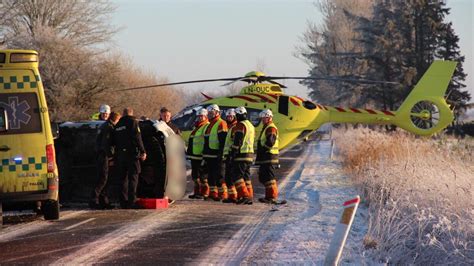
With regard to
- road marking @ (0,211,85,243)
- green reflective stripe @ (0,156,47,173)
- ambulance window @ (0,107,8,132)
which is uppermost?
ambulance window @ (0,107,8,132)

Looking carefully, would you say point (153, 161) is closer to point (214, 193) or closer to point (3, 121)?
point (214, 193)

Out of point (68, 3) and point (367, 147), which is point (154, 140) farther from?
point (68, 3)

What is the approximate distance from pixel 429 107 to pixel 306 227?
55.8 ft

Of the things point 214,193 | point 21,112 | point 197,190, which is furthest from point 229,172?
point 21,112

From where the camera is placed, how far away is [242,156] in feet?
44.6

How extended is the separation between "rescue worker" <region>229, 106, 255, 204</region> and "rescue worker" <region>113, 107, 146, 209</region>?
2.06m

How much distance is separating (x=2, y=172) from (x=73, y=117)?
1196 inches

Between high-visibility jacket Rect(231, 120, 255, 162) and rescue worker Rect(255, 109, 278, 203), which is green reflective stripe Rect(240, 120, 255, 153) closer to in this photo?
high-visibility jacket Rect(231, 120, 255, 162)

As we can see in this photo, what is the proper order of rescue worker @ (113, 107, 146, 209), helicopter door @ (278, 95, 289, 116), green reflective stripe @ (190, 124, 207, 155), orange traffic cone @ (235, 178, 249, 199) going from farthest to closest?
helicopter door @ (278, 95, 289, 116)
green reflective stripe @ (190, 124, 207, 155)
orange traffic cone @ (235, 178, 249, 199)
rescue worker @ (113, 107, 146, 209)

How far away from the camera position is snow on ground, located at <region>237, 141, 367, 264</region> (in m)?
8.25

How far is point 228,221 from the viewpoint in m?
11.3

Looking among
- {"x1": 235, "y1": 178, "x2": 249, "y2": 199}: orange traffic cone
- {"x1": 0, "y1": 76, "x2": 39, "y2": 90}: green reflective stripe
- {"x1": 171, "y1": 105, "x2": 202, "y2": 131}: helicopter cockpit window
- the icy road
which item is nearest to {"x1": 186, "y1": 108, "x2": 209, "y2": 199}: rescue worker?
the icy road

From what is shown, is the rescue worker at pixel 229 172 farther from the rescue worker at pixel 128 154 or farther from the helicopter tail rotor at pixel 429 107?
the helicopter tail rotor at pixel 429 107

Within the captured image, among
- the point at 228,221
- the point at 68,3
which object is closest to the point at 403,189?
the point at 228,221
